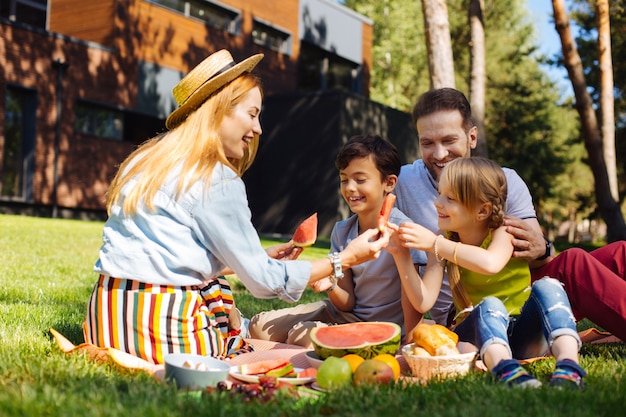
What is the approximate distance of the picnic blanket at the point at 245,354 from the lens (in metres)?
3.54

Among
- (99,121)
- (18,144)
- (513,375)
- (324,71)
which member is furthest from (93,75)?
(513,375)

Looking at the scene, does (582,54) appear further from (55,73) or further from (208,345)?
(208,345)

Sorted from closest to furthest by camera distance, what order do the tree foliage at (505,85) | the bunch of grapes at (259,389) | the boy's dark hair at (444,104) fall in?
the bunch of grapes at (259,389), the boy's dark hair at (444,104), the tree foliage at (505,85)

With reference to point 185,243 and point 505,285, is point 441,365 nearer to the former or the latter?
point 505,285

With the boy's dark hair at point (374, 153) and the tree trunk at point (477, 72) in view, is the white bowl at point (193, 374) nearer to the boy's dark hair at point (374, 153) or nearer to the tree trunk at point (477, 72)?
the boy's dark hair at point (374, 153)

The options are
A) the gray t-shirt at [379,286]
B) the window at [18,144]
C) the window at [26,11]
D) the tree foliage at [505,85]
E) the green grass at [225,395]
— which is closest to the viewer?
the green grass at [225,395]

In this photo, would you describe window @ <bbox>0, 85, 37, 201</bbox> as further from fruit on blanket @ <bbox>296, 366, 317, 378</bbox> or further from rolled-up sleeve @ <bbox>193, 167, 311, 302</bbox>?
fruit on blanket @ <bbox>296, 366, 317, 378</bbox>

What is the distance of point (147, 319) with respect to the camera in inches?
143

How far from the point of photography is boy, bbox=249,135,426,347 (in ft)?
15.0

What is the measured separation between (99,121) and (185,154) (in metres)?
19.5

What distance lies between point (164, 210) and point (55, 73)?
19.0m

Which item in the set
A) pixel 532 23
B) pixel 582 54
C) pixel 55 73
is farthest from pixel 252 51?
pixel 532 23

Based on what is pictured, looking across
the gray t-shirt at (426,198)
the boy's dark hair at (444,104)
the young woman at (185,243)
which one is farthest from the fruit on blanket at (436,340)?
the boy's dark hair at (444,104)

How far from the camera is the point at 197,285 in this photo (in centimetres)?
385
